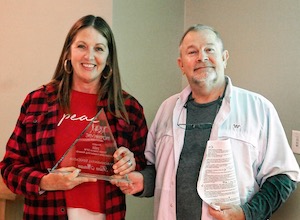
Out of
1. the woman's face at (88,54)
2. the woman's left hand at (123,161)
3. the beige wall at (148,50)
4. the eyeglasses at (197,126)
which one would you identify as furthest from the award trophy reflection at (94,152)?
the beige wall at (148,50)

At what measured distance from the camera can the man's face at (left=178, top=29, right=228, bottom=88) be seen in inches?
55.7

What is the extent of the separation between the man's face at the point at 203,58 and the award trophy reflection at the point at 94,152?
403mm

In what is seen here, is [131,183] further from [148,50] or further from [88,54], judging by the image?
[148,50]

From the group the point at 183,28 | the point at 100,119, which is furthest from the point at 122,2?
the point at 100,119

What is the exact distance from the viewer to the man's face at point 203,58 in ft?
4.64

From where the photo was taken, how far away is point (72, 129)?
1.44 meters

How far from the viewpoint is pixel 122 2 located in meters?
2.10

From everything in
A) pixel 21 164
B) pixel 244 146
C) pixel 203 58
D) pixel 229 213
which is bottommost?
pixel 229 213

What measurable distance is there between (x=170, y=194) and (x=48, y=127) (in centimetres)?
57

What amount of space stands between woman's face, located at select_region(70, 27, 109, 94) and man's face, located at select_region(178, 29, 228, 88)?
0.35 meters

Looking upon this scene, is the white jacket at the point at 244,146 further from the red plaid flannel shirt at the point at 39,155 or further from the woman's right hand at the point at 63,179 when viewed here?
the woman's right hand at the point at 63,179

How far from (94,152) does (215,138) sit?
476mm

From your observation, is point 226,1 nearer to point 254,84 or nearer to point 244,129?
point 254,84

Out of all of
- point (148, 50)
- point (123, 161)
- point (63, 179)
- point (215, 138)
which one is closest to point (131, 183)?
point (123, 161)
